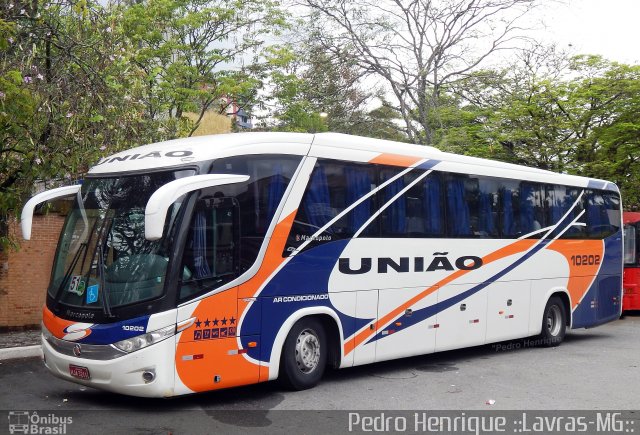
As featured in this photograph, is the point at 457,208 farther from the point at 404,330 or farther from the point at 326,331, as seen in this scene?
the point at 326,331

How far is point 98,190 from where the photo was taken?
29.1ft

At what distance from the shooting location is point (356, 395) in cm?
942

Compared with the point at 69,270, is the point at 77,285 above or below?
below

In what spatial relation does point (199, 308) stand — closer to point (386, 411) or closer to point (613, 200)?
point (386, 411)

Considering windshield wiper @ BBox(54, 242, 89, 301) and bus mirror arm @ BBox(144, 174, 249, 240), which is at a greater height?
bus mirror arm @ BBox(144, 174, 249, 240)

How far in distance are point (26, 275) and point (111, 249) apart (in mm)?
7637

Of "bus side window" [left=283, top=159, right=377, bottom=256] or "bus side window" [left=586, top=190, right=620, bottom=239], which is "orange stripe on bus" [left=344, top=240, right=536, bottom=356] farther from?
"bus side window" [left=586, top=190, right=620, bottom=239]

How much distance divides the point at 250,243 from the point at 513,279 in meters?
6.29

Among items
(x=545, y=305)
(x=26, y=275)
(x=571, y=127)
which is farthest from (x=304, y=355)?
(x=571, y=127)

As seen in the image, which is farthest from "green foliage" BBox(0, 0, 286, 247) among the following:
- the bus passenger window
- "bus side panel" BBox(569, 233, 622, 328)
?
"bus side panel" BBox(569, 233, 622, 328)

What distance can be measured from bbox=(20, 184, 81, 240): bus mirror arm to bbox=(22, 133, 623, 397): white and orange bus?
0.02 metres

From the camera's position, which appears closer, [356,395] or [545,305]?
[356,395]

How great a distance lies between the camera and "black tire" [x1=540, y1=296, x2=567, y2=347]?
46.9 feet

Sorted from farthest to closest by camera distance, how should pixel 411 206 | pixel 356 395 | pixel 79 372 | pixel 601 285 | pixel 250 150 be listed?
1. pixel 601 285
2. pixel 411 206
3. pixel 356 395
4. pixel 250 150
5. pixel 79 372
